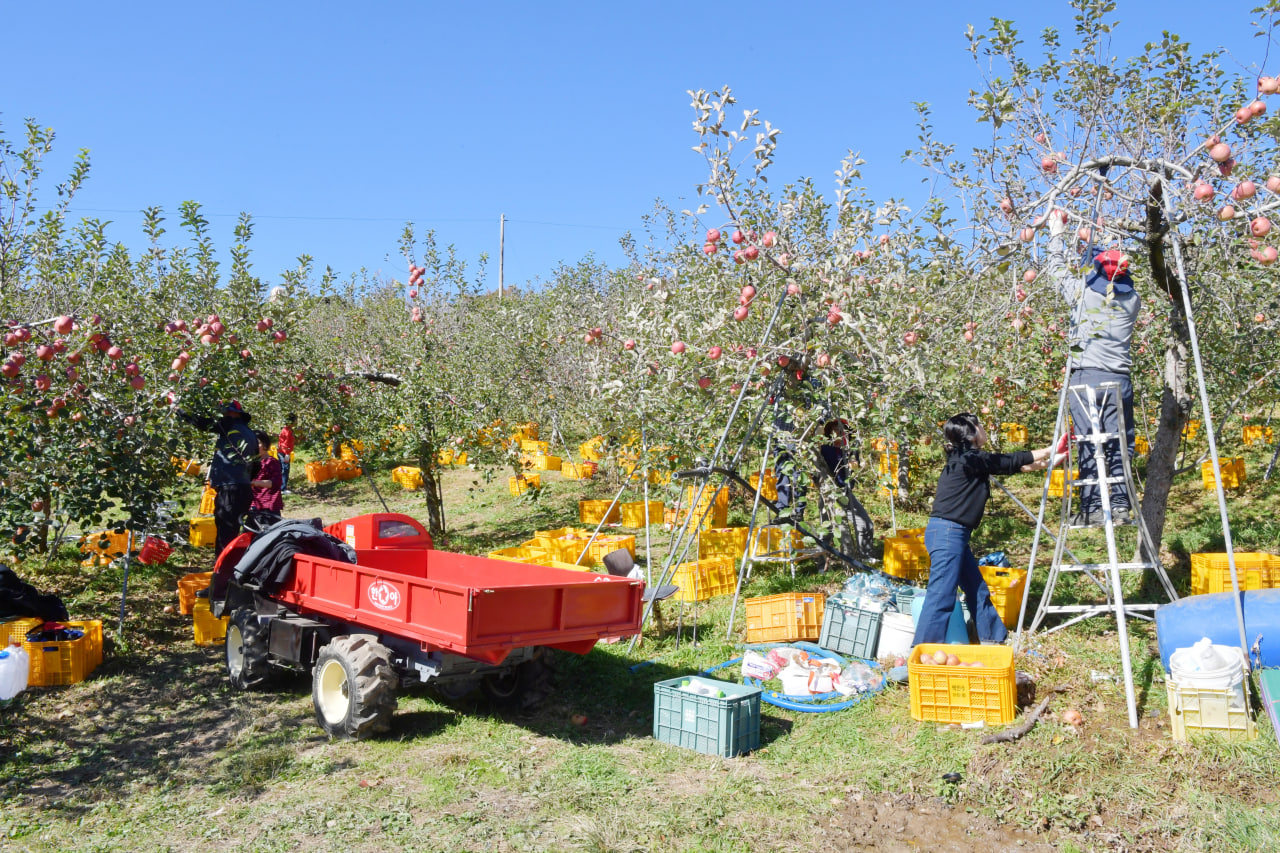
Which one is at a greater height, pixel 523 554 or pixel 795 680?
pixel 523 554

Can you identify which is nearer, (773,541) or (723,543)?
(723,543)

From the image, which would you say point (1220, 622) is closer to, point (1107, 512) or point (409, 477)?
point (1107, 512)

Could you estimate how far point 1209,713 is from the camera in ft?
15.9

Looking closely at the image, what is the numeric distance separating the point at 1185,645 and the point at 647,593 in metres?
3.96

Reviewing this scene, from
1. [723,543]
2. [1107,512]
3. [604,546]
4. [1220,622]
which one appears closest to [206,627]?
[604,546]

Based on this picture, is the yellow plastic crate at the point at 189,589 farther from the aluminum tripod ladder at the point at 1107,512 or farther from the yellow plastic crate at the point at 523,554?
the aluminum tripod ladder at the point at 1107,512

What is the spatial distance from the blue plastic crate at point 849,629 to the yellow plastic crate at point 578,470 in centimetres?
→ 958

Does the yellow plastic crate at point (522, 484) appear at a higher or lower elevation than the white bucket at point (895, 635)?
higher

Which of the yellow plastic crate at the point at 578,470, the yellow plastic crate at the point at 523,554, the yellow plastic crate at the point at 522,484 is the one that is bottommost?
the yellow plastic crate at the point at 523,554

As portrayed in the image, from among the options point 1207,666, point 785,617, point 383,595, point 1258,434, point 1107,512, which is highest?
point 1258,434

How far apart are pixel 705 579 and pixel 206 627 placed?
15.2ft

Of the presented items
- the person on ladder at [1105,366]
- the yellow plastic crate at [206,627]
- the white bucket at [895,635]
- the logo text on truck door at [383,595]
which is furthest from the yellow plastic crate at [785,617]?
the yellow plastic crate at [206,627]

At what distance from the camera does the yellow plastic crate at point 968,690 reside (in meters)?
5.37

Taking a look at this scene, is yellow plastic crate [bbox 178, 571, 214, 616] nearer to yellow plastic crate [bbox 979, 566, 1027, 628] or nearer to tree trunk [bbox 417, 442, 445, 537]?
tree trunk [bbox 417, 442, 445, 537]
